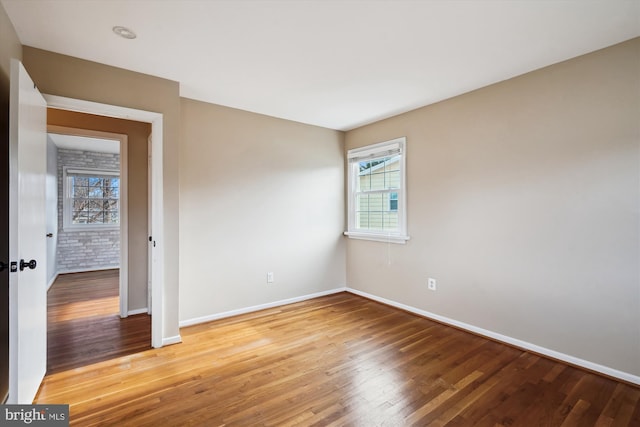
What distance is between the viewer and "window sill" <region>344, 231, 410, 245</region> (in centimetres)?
389

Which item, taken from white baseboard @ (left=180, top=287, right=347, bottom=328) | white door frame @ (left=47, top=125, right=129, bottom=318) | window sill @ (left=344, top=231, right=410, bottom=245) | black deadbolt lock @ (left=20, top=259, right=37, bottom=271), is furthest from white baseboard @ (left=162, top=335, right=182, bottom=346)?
window sill @ (left=344, top=231, right=410, bottom=245)

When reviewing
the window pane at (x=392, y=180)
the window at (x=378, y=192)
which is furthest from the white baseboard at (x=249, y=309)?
the window pane at (x=392, y=180)

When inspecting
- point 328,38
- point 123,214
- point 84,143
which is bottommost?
point 123,214

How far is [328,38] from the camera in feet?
7.22

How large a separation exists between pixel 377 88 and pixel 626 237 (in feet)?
7.82

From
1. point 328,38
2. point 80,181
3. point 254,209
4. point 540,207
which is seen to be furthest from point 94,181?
point 540,207

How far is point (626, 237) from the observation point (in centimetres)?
225

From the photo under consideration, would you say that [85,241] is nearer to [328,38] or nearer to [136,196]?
[136,196]

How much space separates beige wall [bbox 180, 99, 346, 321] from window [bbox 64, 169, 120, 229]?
15.1 feet

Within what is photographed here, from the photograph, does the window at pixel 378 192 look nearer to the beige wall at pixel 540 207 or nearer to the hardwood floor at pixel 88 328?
the beige wall at pixel 540 207

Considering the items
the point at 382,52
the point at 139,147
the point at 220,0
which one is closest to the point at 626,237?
the point at 382,52

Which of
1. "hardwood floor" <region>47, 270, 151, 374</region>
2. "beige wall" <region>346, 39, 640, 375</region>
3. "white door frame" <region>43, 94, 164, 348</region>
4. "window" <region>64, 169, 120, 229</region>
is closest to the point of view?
"beige wall" <region>346, 39, 640, 375</region>

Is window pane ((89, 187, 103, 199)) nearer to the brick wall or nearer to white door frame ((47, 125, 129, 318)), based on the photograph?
the brick wall

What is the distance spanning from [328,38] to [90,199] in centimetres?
673
